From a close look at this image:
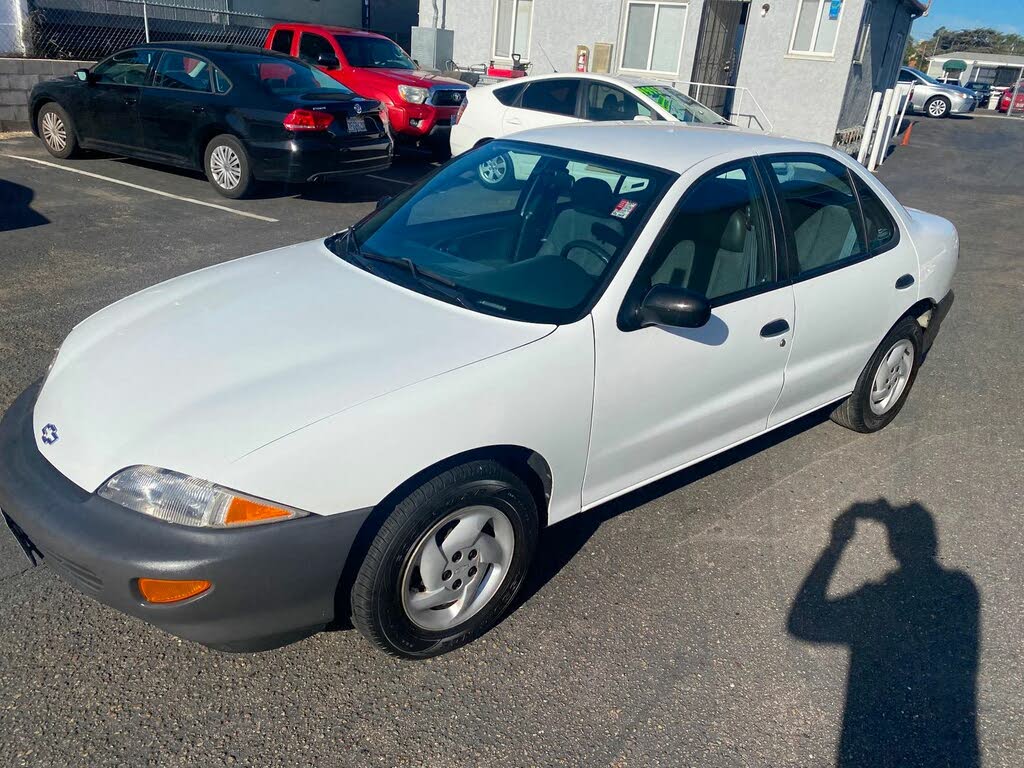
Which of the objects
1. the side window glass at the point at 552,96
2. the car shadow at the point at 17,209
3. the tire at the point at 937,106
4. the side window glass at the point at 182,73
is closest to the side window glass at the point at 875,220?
the side window glass at the point at 552,96

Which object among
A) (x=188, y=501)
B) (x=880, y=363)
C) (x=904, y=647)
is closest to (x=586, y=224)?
(x=188, y=501)

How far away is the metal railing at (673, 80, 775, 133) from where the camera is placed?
55.1ft

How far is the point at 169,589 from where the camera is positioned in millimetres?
2373

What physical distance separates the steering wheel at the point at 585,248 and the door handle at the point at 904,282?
6.51 ft

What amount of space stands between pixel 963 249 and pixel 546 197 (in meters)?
8.02

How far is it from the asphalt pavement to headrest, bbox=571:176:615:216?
136 cm

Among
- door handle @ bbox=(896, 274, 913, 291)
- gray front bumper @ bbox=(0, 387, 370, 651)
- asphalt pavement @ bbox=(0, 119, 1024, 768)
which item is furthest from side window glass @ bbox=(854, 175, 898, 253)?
gray front bumper @ bbox=(0, 387, 370, 651)

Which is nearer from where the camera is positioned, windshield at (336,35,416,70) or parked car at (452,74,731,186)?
parked car at (452,74,731,186)

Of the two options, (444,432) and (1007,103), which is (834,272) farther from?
(1007,103)

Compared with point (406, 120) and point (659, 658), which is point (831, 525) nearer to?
point (659, 658)

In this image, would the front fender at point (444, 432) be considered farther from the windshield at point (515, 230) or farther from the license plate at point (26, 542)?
the license plate at point (26, 542)

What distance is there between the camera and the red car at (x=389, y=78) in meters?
11.9

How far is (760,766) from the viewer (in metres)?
2.54

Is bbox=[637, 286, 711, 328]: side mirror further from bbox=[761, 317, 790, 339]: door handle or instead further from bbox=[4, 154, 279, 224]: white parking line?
bbox=[4, 154, 279, 224]: white parking line
